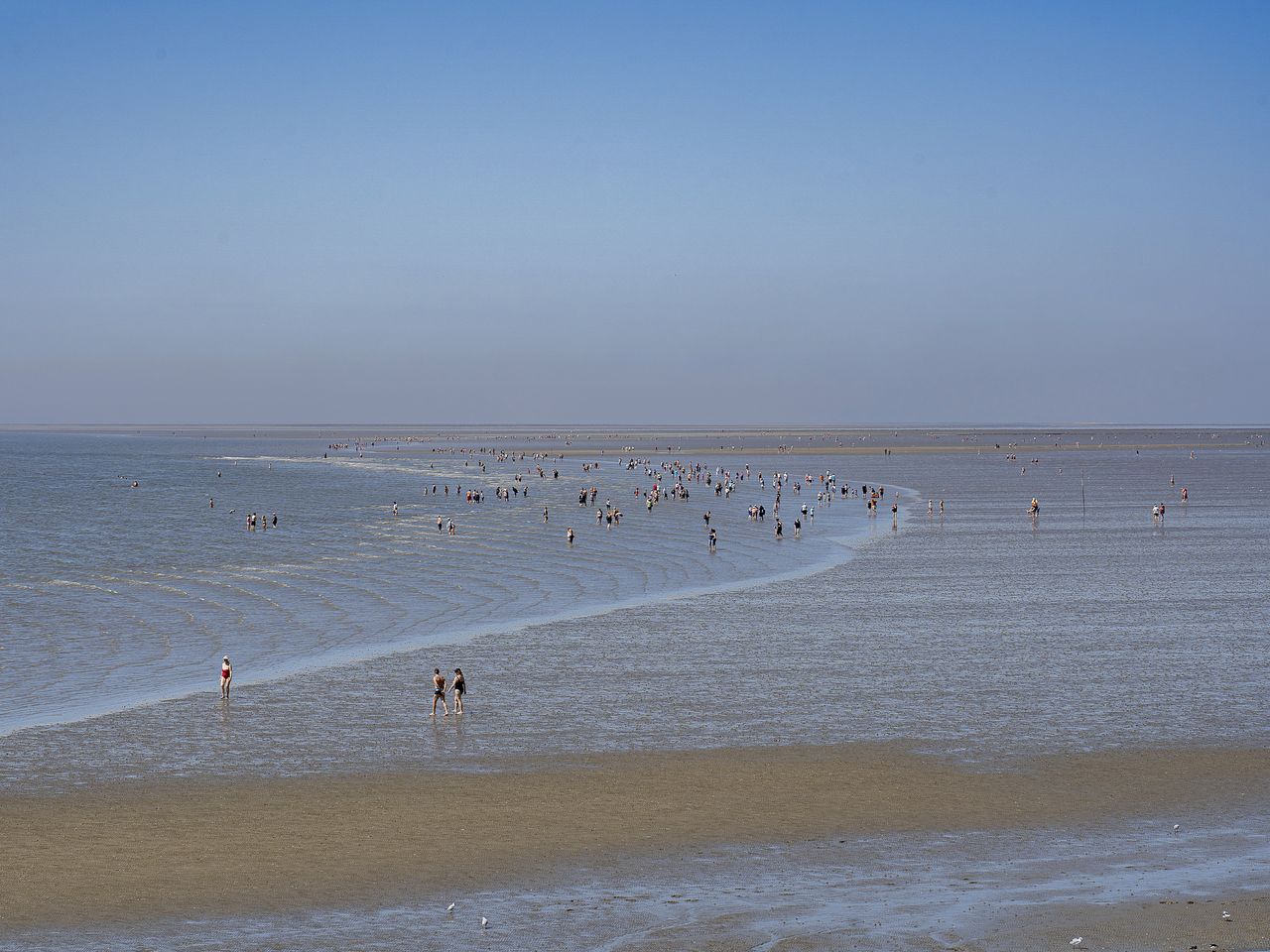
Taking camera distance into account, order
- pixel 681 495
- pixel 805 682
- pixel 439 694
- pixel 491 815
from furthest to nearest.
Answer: pixel 681 495
pixel 805 682
pixel 439 694
pixel 491 815

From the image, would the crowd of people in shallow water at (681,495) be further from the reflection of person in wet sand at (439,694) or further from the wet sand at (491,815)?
the wet sand at (491,815)

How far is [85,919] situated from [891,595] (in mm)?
31829

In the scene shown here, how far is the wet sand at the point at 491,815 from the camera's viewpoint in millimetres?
16625

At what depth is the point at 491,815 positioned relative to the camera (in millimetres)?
19703

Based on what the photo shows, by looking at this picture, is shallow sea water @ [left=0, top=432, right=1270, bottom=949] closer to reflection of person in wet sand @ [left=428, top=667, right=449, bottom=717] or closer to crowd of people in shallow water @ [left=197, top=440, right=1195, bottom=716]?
reflection of person in wet sand @ [left=428, top=667, right=449, bottom=717]

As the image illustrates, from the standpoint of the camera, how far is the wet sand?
16.6m

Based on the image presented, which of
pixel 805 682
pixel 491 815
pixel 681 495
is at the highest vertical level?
pixel 681 495

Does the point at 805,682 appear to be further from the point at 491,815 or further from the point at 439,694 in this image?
the point at 491,815

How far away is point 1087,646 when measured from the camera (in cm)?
3344

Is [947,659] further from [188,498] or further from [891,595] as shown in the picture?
[188,498]

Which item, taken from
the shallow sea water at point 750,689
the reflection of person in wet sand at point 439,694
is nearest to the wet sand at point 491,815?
the shallow sea water at point 750,689

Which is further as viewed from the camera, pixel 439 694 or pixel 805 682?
pixel 805 682

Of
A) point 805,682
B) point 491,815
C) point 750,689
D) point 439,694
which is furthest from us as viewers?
point 805,682

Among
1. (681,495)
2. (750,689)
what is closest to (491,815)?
(750,689)
